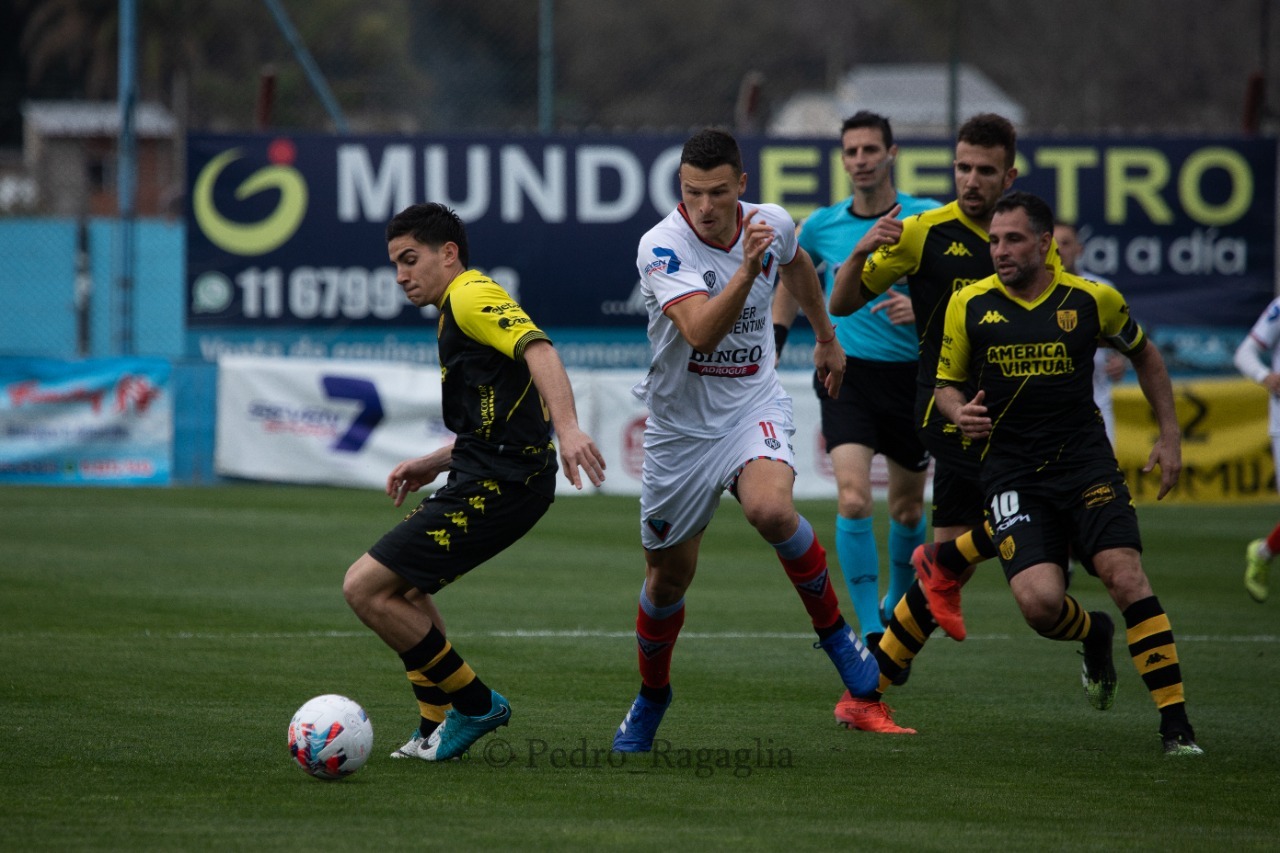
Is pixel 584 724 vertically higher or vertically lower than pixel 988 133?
lower

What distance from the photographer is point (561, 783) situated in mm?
→ 5488

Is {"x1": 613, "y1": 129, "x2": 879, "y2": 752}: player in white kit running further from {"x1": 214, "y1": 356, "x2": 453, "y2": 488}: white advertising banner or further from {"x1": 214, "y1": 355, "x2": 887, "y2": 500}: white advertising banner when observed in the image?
{"x1": 214, "y1": 356, "x2": 453, "y2": 488}: white advertising banner

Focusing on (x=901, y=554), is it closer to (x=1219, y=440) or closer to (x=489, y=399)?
(x=489, y=399)

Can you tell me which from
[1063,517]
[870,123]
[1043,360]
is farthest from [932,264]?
[1063,517]

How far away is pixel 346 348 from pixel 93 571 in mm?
6931

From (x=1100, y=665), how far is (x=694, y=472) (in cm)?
188

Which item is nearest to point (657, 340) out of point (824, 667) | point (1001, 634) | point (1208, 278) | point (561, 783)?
point (561, 783)

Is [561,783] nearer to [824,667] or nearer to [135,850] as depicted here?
[135,850]

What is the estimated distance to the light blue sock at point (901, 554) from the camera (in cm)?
845

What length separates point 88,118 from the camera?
40.3 metres

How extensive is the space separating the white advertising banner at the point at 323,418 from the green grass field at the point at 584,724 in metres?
4.76

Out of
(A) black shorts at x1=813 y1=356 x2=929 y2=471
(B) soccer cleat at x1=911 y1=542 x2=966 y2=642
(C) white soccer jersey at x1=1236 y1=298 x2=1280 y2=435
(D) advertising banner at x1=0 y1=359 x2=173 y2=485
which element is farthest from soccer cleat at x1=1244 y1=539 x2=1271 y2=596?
(D) advertising banner at x1=0 y1=359 x2=173 y2=485

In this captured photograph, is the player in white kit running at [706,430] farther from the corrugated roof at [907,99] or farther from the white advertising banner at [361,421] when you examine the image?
the corrugated roof at [907,99]

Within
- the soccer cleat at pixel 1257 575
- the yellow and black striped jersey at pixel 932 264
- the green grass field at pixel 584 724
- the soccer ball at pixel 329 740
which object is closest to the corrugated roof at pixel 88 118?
the green grass field at pixel 584 724
